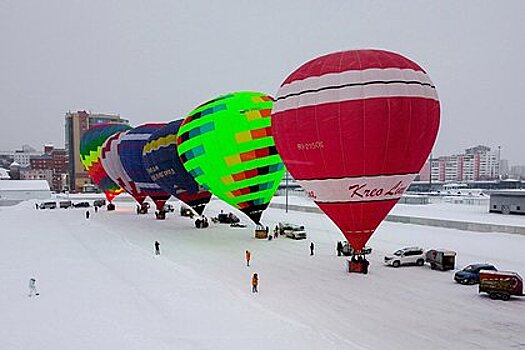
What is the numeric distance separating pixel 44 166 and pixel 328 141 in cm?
17616

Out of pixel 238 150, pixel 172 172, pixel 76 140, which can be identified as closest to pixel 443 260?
pixel 238 150

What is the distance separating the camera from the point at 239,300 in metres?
16.2

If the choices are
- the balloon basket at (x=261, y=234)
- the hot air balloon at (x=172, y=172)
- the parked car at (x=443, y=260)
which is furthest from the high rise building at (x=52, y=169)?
the parked car at (x=443, y=260)

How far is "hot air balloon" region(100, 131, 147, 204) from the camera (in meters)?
47.1

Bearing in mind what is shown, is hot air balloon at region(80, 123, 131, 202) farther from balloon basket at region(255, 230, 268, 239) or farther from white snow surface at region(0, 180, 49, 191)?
white snow surface at region(0, 180, 49, 191)

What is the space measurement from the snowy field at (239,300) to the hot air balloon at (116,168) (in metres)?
17.8

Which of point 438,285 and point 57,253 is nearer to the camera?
point 438,285

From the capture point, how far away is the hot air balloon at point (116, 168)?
47.1m

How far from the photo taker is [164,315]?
1468 centimetres

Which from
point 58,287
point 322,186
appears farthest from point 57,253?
point 322,186

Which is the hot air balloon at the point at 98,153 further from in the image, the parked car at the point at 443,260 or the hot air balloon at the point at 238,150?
the parked car at the point at 443,260

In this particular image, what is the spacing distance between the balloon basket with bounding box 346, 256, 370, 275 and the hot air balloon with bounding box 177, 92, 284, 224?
1027 cm

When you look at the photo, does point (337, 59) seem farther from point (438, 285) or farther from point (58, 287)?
point (58, 287)

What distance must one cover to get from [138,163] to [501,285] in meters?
34.8
